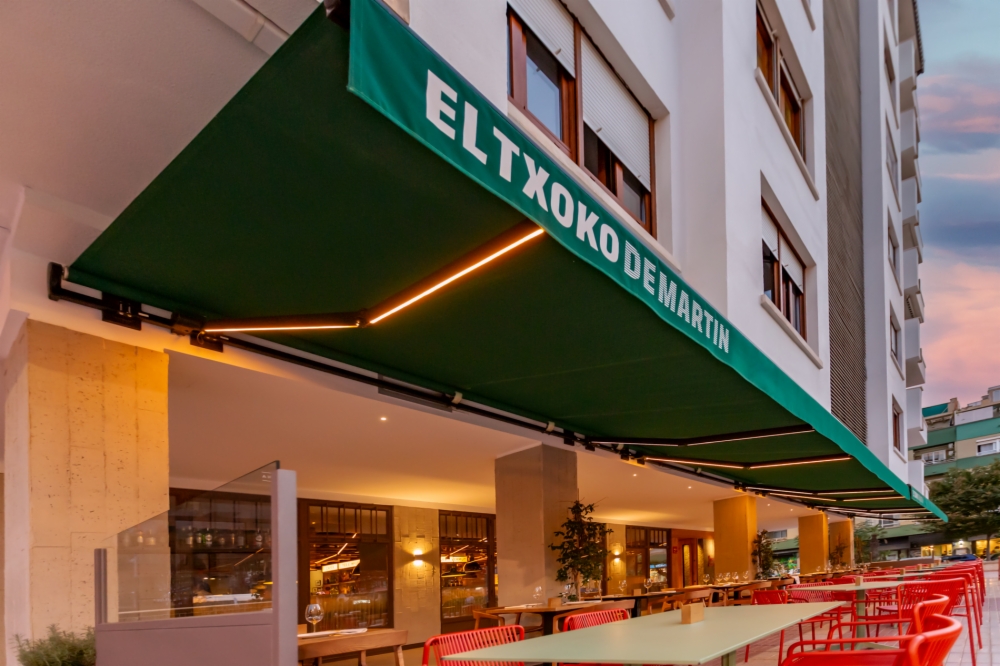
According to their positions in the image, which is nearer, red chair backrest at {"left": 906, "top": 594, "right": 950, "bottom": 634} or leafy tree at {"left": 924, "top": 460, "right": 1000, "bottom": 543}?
red chair backrest at {"left": 906, "top": 594, "right": 950, "bottom": 634}

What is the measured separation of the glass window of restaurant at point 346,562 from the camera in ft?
41.4

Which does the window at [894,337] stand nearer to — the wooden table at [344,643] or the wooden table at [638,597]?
the wooden table at [638,597]

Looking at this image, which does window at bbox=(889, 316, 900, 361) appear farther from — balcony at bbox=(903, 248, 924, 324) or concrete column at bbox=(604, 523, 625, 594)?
concrete column at bbox=(604, 523, 625, 594)

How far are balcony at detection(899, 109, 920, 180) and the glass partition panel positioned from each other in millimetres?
31558

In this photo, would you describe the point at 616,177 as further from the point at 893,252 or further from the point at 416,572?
the point at 893,252

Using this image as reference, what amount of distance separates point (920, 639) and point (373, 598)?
1183 centimetres

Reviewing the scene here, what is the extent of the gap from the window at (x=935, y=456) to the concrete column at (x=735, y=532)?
49.9 m

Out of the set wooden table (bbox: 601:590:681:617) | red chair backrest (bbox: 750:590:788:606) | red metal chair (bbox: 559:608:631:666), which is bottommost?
wooden table (bbox: 601:590:681:617)

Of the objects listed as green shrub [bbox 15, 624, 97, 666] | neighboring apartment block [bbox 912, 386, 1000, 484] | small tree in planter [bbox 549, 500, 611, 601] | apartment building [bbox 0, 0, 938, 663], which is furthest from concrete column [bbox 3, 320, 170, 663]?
neighboring apartment block [bbox 912, 386, 1000, 484]

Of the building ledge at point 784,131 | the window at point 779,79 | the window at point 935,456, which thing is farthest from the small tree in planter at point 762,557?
the window at point 935,456

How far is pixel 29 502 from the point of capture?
4180 mm

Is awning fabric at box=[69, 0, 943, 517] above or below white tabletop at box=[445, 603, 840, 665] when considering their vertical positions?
above

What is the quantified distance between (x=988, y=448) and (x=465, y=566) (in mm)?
53702

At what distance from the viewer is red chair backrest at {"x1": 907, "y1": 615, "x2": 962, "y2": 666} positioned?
277cm
